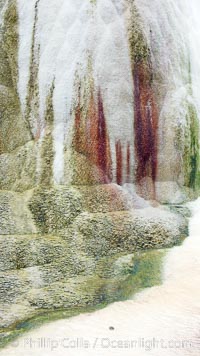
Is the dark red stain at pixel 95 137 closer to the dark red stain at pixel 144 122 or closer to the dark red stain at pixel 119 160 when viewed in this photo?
the dark red stain at pixel 119 160

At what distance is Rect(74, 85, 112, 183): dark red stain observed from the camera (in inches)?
232

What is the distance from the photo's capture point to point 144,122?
618 cm

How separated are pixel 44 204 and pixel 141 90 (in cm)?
182

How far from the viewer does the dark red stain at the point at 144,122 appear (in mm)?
6113

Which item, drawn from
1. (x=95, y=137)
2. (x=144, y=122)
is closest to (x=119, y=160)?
(x=95, y=137)

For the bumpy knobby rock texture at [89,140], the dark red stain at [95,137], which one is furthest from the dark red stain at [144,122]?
the dark red stain at [95,137]

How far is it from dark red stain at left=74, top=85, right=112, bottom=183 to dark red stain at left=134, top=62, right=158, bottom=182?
0.40 meters

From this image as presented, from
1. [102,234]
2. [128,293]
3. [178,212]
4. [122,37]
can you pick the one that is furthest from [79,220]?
[122,37]

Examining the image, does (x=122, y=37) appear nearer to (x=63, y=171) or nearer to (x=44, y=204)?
(x=63, y=171)

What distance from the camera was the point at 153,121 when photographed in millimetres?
6234

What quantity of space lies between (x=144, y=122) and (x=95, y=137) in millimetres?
659

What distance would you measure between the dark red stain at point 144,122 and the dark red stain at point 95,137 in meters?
0.40

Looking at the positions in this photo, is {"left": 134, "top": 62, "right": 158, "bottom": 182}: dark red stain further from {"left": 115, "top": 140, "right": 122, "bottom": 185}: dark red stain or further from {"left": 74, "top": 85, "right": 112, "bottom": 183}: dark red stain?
{"left": 74, "top": 85, "right": 112, "bottom": 183}: dark red stain

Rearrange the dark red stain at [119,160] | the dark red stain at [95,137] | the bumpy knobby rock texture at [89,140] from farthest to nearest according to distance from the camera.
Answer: the dark red stain at [119,160]
the dark red stain at [95,137]
the bumpy knobby rock texture at [89,140]
